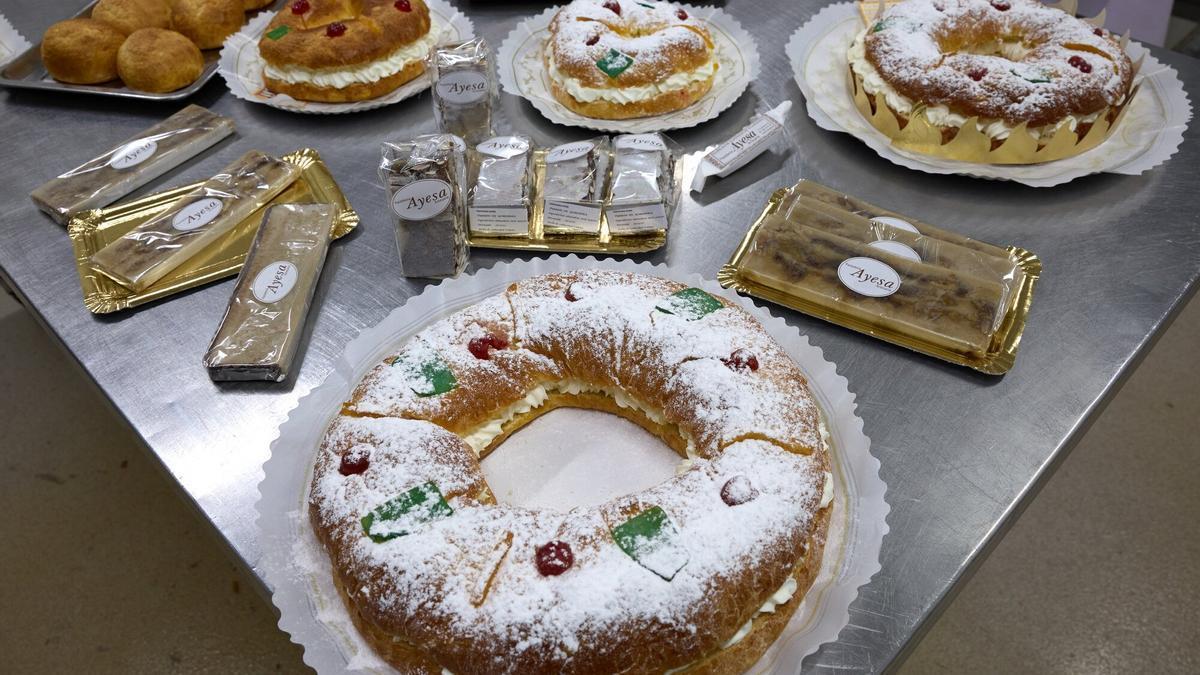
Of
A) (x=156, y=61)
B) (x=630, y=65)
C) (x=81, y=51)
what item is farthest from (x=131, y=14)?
(x=630, y=65)

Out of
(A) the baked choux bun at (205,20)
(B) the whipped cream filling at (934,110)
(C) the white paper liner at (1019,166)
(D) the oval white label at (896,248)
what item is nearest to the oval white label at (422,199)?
(D) the oval white label at (896,248)

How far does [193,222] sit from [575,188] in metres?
1.07

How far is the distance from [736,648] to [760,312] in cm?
87

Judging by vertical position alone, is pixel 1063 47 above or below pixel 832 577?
above

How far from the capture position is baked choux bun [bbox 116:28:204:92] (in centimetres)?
288

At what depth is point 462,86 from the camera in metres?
2.59

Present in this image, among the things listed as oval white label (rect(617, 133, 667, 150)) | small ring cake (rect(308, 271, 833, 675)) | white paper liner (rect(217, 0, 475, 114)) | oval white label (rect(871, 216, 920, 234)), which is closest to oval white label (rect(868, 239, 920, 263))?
oval white label (rect(871, 216, 920, 234))

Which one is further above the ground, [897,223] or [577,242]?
[897,223]

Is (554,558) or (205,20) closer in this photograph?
(554,558)

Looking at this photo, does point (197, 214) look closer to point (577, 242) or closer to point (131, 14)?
point (577, 242)

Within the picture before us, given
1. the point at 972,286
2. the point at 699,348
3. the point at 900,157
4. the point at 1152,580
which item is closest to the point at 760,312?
the point at 699,348

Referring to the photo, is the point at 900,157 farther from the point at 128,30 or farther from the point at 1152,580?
the point at 128,30

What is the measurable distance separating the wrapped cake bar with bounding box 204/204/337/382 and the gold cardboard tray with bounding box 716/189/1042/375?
3.54ft

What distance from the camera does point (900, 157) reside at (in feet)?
8.41
